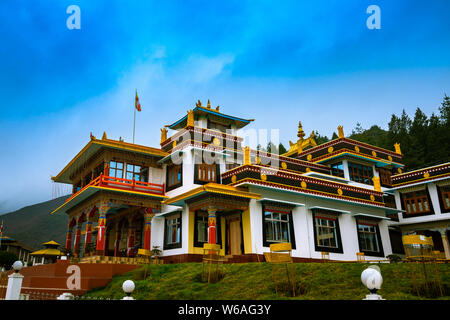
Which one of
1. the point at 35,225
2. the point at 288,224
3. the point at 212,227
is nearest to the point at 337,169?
the point at 288,224

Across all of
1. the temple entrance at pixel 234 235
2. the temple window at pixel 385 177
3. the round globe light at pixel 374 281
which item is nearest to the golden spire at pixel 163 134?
the temple entrance at pixel 234 235

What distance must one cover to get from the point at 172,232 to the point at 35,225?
3389 inches

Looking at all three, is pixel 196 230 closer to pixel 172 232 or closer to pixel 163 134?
pixel 172 232

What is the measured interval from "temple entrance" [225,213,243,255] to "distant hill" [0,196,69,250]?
69.9 metres

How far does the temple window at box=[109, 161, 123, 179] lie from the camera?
2267cm

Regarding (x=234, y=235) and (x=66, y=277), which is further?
(x=234, y=235)

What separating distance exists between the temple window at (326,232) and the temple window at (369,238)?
1924 millimetres

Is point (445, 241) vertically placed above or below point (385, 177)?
below

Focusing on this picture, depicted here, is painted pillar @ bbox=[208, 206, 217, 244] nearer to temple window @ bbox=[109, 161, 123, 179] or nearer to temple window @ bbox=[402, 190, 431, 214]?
temple window @ bbox=[109, 161, 123, 179]

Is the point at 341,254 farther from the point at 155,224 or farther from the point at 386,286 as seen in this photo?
the point at 386,286

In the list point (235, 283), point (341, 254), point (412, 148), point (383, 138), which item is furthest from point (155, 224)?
point (383, 138)

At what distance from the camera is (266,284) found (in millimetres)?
10578
